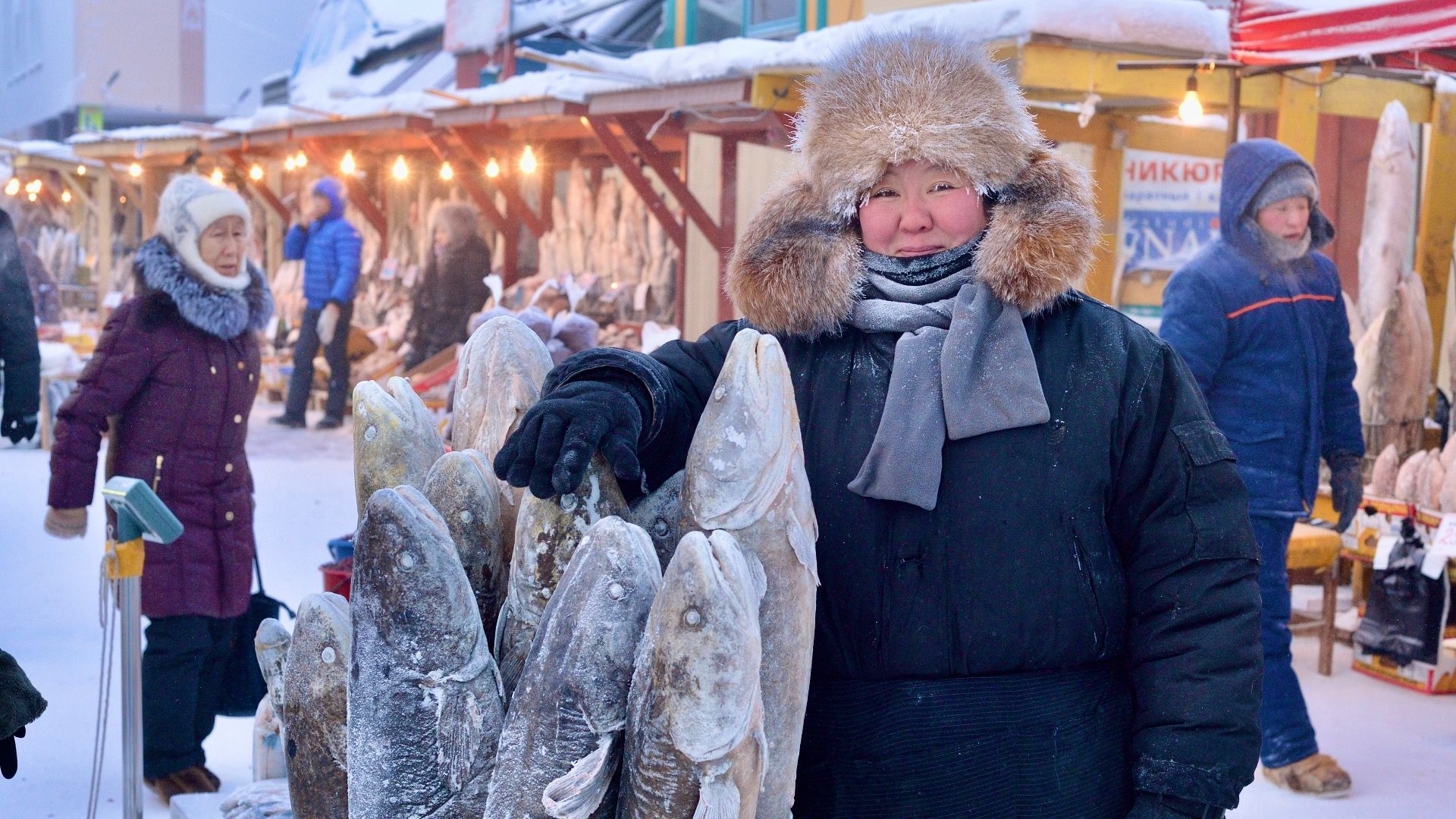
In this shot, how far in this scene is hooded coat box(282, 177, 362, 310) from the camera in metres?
9.84

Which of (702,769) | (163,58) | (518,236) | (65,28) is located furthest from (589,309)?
(702,769)

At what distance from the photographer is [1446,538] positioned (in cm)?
425

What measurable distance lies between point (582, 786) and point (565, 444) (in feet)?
1.14

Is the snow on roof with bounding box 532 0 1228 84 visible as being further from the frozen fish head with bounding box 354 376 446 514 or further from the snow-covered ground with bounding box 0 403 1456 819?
the frozen fish head with bounding box 354 376 446 514

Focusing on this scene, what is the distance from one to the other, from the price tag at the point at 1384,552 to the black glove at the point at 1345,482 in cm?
84

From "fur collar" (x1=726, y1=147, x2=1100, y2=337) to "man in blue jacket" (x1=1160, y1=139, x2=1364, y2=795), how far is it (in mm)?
2027

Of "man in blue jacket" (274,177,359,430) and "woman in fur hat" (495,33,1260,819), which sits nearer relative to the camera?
"woman in fur hat" (495,33,1260,819)

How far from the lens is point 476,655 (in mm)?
1338

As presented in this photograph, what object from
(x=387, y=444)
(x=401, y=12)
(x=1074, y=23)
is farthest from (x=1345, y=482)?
(x=401, y=12)

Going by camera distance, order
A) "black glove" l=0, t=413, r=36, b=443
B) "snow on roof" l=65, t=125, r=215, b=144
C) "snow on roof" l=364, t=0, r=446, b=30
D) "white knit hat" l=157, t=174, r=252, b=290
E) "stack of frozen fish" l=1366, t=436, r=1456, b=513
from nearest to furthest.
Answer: "white knit hat" l=157, t=174, r=252, b=290
"black glove" l=0, t=413, r=36, b=443
"stack of frozen fish" l=1366, t=436, r=1456, b=513
"snow on roof" l=65, t=125, r=215, b=144
"snow on roof" l=364, t=0, r=446, b=30

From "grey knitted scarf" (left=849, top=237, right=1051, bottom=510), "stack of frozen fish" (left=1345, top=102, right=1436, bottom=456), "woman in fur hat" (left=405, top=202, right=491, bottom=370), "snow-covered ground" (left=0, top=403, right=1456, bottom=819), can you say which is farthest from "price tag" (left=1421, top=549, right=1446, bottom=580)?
"woman in fur hat" (left=405, top=202, right=491, bottom=370)

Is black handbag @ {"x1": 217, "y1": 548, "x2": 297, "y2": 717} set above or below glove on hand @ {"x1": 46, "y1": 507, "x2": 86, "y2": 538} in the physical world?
below

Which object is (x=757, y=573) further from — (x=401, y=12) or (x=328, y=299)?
(x=401, y=12)

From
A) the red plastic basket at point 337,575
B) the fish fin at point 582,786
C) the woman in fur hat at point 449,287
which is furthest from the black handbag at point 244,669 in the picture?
the woman in fur hat at point 449,287
